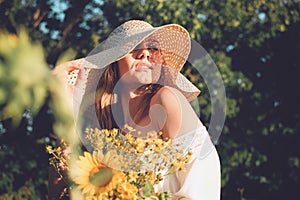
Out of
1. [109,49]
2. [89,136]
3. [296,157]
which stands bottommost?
[296,157]

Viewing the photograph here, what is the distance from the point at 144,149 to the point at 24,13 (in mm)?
4830

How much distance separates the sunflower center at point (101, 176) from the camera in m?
0.97

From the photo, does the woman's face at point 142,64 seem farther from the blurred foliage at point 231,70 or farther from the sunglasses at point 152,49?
the blurred foliage at point 231,70

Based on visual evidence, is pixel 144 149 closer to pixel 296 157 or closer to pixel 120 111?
pixel 120 111

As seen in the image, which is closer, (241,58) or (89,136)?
(89,136)

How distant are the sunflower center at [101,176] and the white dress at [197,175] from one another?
0.44m

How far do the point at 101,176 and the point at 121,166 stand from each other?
6 centimetres

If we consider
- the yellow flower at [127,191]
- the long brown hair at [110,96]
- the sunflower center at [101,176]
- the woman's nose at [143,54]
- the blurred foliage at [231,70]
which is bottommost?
the blurred foliage at [231,70]

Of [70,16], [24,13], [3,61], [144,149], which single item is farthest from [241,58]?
[3,61]

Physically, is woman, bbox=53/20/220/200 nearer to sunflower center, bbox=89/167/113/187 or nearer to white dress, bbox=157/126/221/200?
white dress, bbox=157/126/221/200

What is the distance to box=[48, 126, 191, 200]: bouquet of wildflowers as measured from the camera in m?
0.97

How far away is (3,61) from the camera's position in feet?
1.29

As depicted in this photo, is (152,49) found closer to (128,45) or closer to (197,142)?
(128,45)

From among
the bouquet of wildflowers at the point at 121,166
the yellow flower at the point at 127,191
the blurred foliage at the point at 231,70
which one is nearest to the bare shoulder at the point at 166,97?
the bouquet of wildflowers at the point at 121,166
